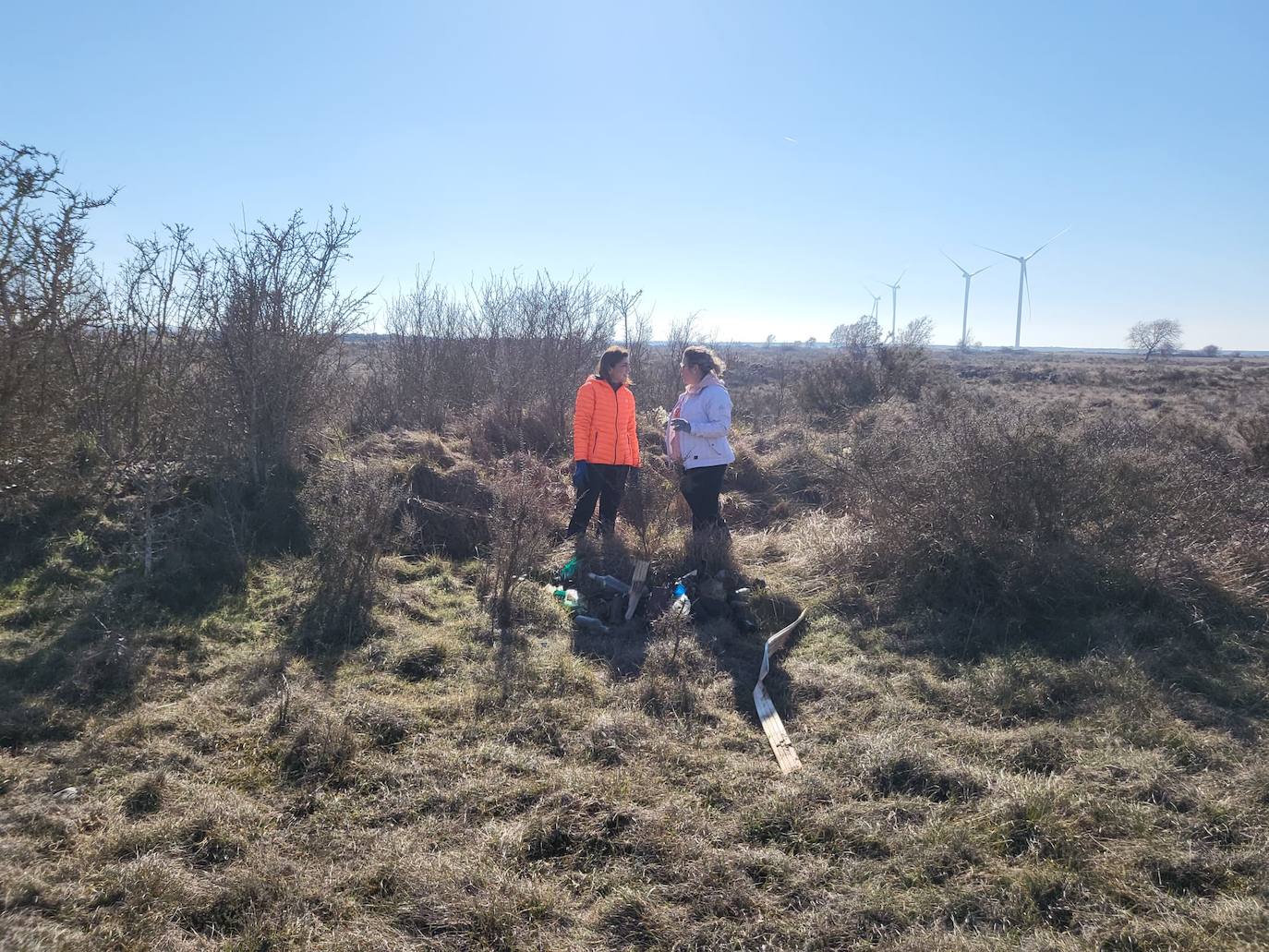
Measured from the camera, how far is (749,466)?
9.39 metres

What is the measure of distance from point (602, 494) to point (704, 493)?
2.89ft

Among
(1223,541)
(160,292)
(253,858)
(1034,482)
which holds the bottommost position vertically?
(253,858)

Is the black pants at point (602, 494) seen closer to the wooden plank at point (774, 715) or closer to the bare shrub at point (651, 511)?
the bare shrub at point (651, 511)

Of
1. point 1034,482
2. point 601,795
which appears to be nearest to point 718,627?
point 601,795

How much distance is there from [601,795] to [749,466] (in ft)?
21.8

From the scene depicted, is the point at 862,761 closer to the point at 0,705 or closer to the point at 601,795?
the point at 601,795

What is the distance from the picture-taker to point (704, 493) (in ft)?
20.0

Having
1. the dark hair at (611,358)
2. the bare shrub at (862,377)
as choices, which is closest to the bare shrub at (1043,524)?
the dark hair at (611,358)

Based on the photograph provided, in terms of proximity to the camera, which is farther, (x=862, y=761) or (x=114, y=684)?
(x=114, y=684)

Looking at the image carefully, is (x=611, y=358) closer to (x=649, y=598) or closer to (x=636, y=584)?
(x=636, y=584)

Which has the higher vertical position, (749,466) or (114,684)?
(749,466)

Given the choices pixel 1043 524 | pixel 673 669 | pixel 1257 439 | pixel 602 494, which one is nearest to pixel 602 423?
pixel 602 494

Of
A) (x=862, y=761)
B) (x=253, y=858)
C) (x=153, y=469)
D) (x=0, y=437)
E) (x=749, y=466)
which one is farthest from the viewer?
(x=749, y=466)

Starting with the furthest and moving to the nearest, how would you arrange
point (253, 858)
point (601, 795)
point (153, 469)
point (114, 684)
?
point (153, 469) → point (114, 684) → point (601, 795) → point (253, 858)
